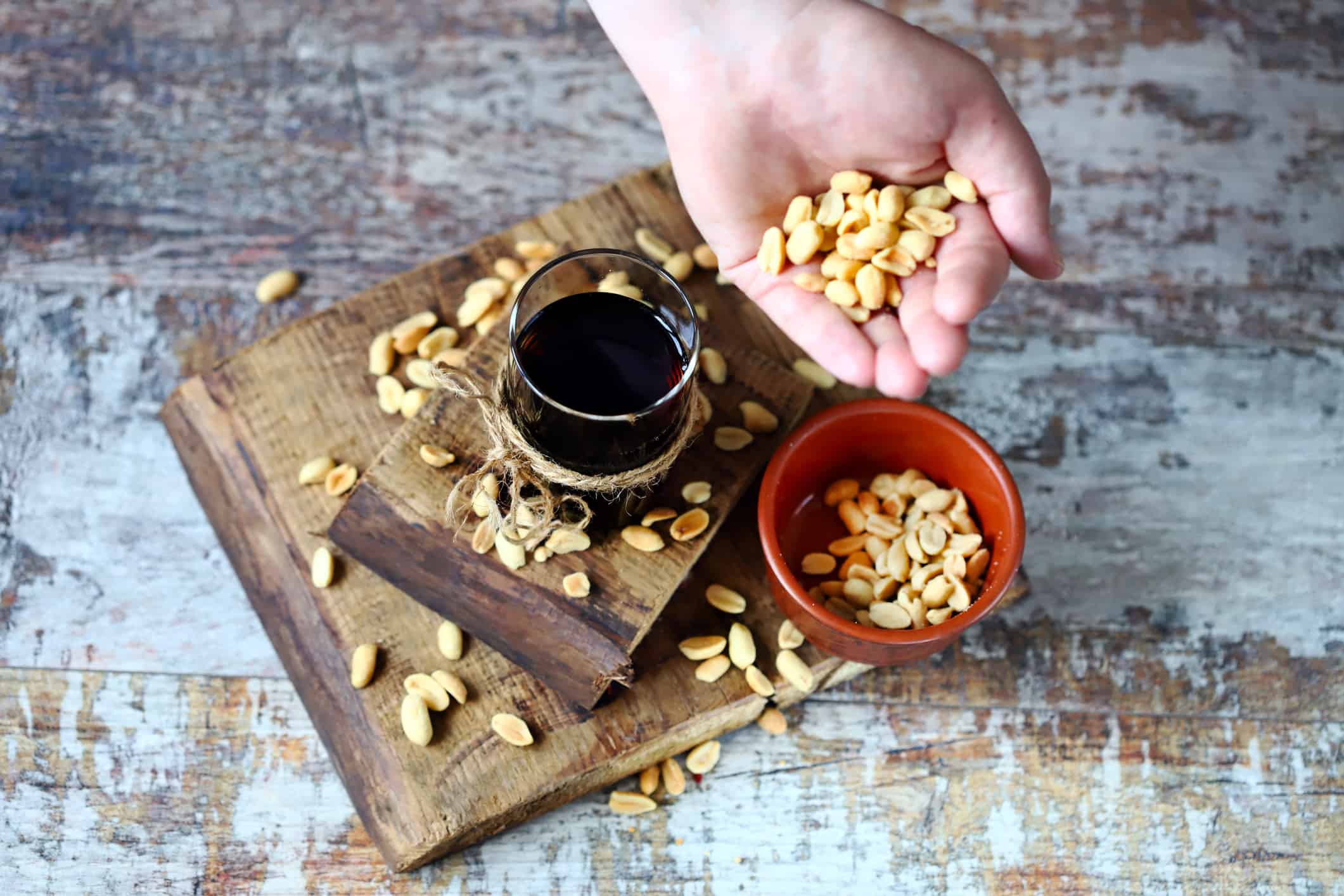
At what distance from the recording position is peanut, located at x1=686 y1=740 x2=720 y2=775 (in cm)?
129

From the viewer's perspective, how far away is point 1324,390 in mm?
→ 1517

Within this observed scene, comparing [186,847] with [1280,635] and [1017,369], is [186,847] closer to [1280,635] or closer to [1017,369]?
[1017,369]

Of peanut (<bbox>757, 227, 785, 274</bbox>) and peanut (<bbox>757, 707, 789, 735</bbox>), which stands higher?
peanut (<bbox>757, 227, 785, 274</bbox>)

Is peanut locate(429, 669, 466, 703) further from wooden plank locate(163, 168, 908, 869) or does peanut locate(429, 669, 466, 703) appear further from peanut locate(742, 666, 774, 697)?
peanut locate(742, 666, 774, 697)

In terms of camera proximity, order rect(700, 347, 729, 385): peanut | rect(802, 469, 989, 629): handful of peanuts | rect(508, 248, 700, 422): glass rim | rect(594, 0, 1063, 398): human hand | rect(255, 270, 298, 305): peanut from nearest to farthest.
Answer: rect(508, 248, 700, 422): glass rim < rect(594, 0, 1063, 398): human hand < rect(802, 469, 989, 629): handful of peanuts < rect(700, 347, 729, 385): peanut < rect(255, 270, 298, 305): peanut

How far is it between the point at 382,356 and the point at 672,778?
1.95 feet

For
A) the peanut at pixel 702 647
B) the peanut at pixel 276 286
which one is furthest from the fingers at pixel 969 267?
the peanut at pixel 276 286

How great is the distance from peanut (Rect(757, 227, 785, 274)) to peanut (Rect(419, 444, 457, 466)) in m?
0.38

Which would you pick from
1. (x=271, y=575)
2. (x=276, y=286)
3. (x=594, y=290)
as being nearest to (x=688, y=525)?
(x=594, y=290)

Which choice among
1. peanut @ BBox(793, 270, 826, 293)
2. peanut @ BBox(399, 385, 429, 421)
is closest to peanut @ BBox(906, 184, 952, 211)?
peanut @ BBox(793, 270, 826, 293)

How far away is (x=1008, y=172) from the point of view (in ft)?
3.58

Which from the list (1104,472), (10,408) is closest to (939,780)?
(1104,472)

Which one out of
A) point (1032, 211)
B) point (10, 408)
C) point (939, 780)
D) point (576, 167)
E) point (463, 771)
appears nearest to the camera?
point (1032, 211)

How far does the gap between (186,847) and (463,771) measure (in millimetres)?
331
